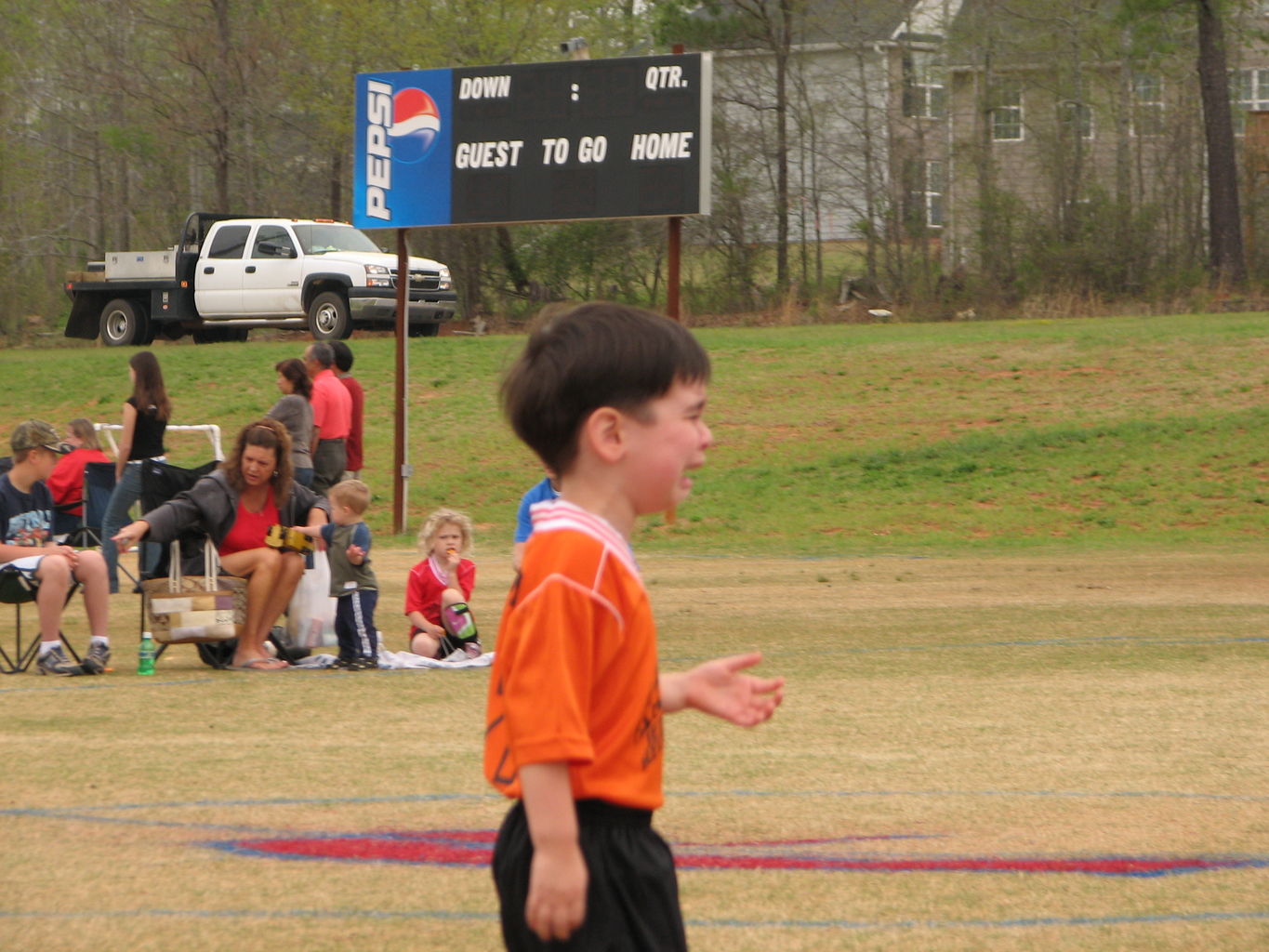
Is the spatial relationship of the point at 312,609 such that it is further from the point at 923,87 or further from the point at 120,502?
the point at 923,87

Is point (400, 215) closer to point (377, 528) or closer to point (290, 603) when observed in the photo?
point (377, 528)

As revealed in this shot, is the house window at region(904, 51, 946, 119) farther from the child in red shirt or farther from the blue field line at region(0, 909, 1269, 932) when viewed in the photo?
the blue field line at region(0, 909, 1269, 932)

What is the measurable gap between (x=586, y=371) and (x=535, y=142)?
616 inches

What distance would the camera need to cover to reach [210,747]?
6754mm

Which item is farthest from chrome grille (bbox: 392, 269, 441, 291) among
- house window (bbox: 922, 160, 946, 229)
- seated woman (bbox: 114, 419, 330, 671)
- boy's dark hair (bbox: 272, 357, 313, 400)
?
seated woman (bbox: 114, 419, 330, 671)

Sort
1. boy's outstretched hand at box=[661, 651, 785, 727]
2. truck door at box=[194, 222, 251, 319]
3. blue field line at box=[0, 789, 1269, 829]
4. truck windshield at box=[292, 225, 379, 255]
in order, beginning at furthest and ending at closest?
truck door at box=[194, 222, 251, 319]
truck windshield at box=[292, 225, 379, 255]
blue field line at box=[0, 789, 1269, 829]
boy's outstretched hand at box=[661, 651, 785, 727]

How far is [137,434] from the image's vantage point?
1230cm

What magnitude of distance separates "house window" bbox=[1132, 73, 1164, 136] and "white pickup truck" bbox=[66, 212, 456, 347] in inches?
670

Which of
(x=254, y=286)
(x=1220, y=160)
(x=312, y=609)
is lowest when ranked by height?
(x=312, y=609)

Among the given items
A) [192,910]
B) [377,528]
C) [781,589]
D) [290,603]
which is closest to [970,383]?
[377,528]

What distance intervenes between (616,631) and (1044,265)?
34093 mm

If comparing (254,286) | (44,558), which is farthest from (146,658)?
(254,286)

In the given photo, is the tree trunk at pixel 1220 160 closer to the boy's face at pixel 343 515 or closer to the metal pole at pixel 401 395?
the metal pole at pixel 401 395

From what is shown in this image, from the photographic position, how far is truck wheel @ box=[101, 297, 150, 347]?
106 ft
